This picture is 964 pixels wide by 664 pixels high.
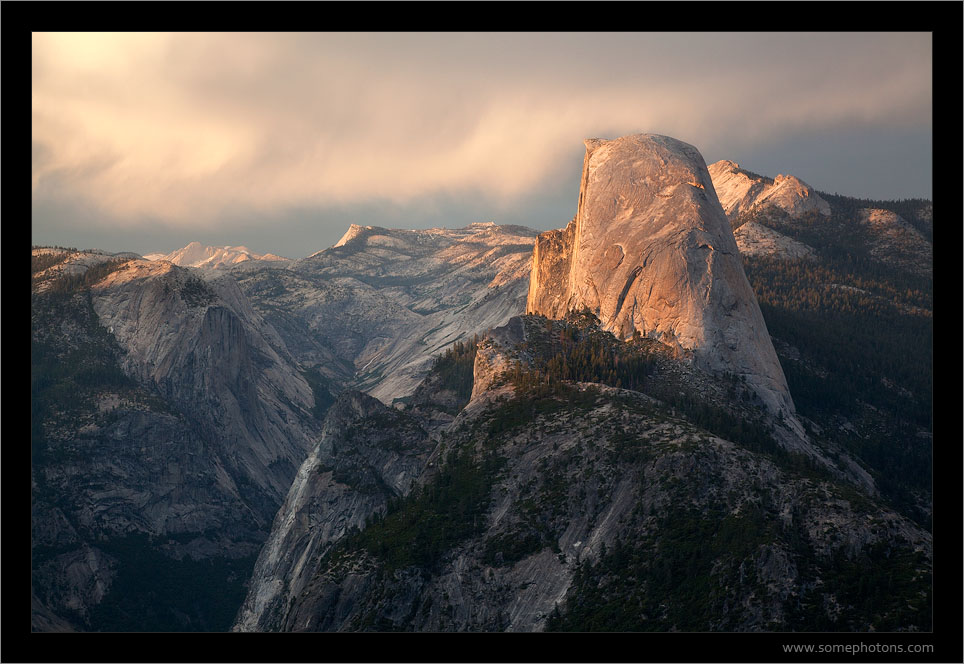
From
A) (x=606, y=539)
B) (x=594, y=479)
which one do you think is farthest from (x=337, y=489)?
(x=606, y=539)

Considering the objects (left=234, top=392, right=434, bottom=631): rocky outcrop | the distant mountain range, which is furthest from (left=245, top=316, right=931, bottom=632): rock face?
(left=234, top=392, right=434, bottom=631): rocky outcrop

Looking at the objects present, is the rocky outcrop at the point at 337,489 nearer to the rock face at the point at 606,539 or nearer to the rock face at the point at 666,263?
the rock face at the point at 606,539

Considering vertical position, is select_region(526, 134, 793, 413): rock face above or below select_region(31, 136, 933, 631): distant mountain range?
above

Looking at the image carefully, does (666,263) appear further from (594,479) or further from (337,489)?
(337,489)

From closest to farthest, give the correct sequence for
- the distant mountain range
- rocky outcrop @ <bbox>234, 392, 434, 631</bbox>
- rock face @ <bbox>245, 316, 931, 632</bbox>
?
rock face @ <bbox>245, 316, 931, 632</bbox>, the distant mountain range, rocky outcrop @ <bbox>234, 392, 434, 631</bbox>

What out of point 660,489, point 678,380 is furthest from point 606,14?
point 678,380

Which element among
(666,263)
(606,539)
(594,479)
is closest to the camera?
(606,539)

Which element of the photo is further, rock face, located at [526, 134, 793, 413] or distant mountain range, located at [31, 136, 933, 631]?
rock face, located at [526, 134, 793, 413]

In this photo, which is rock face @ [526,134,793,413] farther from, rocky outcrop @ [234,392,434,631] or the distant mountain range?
rocky outcrop @ [234,392,434,631]

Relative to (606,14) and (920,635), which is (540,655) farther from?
(606,14)
